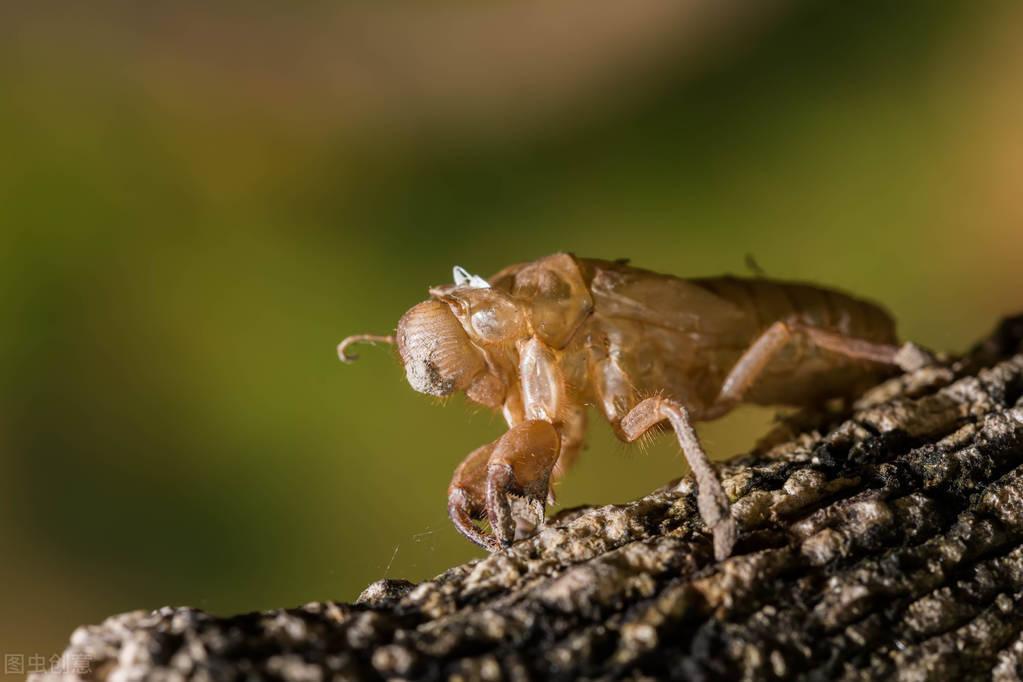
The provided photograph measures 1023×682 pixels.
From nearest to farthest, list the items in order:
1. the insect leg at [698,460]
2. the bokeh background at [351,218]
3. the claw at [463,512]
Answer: the insect leg at [698,460], the claw at [463,512], the bokeh background at [351,218]

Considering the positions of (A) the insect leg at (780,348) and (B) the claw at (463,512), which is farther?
(A) the insect leg at (780,348)

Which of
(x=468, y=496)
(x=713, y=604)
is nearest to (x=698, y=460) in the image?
(x=713, y=604)

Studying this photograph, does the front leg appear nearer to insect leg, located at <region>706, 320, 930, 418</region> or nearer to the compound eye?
the compound eye

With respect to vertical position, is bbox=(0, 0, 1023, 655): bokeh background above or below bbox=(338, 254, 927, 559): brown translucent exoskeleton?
above

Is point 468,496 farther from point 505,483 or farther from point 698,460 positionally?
point 698,460

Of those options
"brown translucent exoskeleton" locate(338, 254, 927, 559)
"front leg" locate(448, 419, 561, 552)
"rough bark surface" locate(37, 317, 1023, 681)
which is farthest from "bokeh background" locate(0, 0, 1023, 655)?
"rough bark surface" locate(37, 317, 1023, 681)

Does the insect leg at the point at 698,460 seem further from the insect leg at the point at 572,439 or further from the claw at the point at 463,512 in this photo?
the claw at the point at 463,512

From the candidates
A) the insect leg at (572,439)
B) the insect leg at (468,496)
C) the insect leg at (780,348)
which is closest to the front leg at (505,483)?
the insect leg at (468,496)
